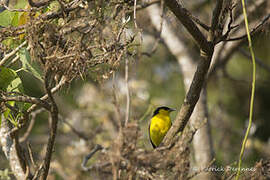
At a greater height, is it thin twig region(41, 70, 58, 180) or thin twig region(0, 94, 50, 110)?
thin twig region(0, 94, 50, 110)

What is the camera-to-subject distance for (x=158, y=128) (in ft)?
17.0

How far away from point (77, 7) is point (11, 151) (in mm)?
1078

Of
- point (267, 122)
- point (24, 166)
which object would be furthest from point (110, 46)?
point (267, 122)

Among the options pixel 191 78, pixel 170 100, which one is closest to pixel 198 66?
pixel 191 78

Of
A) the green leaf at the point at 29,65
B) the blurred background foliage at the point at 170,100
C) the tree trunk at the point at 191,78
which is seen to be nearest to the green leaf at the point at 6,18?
the green leaf at the point at 29,65

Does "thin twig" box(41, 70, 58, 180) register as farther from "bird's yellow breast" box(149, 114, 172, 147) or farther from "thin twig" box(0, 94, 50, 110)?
"bird's yellow breast" box(149, 114, 172, 147)

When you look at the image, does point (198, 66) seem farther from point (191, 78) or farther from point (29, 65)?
point (191, 78)

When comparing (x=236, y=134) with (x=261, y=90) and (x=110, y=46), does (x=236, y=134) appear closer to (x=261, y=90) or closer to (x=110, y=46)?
(x=261, y=90)

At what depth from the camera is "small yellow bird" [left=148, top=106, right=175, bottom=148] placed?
5125 millimetres

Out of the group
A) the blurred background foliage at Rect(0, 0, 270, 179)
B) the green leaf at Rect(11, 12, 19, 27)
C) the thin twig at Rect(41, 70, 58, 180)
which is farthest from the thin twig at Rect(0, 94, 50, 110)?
the blurred background foliage at Rect(0, 0, 270, 179)

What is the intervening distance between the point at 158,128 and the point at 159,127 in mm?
19

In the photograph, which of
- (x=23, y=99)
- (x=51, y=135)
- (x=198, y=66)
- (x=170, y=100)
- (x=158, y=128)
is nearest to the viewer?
(x=23, y=99)

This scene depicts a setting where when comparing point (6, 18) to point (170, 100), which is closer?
point (6, 18)

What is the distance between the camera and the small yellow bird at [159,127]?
→ 512 cm
